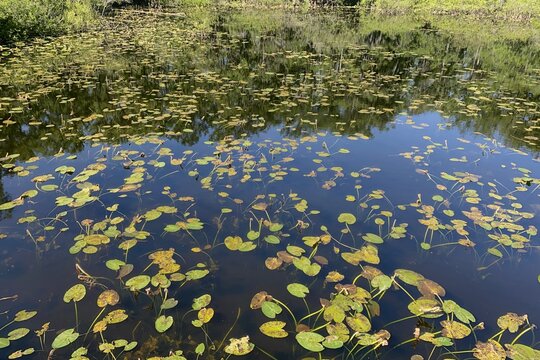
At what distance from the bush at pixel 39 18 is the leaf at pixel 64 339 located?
522 inches

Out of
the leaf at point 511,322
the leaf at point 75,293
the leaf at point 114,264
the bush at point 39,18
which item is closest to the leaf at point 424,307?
the leaf at point 511,322

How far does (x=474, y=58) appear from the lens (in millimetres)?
13266

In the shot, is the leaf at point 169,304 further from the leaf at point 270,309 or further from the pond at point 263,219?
the leaf at point 270,309

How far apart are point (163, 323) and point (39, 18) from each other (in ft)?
48.4

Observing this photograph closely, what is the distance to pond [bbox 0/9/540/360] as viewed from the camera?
2.66 m

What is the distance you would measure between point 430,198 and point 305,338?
2.73 m

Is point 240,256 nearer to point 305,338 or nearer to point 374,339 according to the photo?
point 305,338

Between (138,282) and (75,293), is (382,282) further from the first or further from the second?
(75,293)

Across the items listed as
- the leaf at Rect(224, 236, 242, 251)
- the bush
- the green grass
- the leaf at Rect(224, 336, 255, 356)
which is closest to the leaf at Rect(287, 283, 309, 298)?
the leaf at Rect(224, 336, 255, 356)

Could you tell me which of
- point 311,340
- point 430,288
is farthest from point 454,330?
point 311,340

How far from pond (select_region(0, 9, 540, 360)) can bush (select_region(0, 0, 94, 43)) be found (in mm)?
4210

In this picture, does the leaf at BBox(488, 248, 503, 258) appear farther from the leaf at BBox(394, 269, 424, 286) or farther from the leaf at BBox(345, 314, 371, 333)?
the leaf at BBox(345, 314, 371, 333)

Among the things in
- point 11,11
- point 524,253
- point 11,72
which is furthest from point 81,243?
point 11,11

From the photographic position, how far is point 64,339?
2441 millimetres
